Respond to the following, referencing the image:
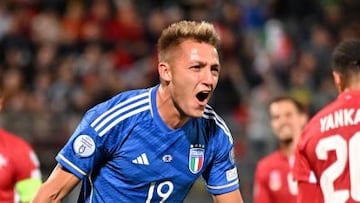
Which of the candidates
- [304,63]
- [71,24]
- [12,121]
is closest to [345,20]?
[304,63]

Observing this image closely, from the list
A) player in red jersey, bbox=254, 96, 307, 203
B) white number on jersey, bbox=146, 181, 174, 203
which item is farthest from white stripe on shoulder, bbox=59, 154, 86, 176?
player in red jersey, bbox=254, 96, 307, 203

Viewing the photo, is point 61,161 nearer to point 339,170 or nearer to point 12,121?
point 339,170

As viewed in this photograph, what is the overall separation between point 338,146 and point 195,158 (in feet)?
2.65

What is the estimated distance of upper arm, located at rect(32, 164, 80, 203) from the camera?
4.88 meters

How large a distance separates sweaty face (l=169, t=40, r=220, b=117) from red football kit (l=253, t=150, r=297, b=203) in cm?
307

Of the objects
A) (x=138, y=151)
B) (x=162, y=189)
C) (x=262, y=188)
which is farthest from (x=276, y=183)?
(x=138, y=151)

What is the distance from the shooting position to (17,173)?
655 cm

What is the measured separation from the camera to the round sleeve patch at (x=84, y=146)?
4.92 meters

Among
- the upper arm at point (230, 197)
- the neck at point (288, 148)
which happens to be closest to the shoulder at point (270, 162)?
the neck at point (288, 148)

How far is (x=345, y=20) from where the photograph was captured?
14.9 metres

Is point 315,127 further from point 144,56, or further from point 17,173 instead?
point 144,56

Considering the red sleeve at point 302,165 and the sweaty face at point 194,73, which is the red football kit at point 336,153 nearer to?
the red sleeve at point 302,165

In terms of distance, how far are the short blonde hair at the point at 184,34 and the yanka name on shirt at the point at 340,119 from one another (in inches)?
33.4

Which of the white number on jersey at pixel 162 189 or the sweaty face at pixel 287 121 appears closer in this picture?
the white number on jersey at pixel 162 189
